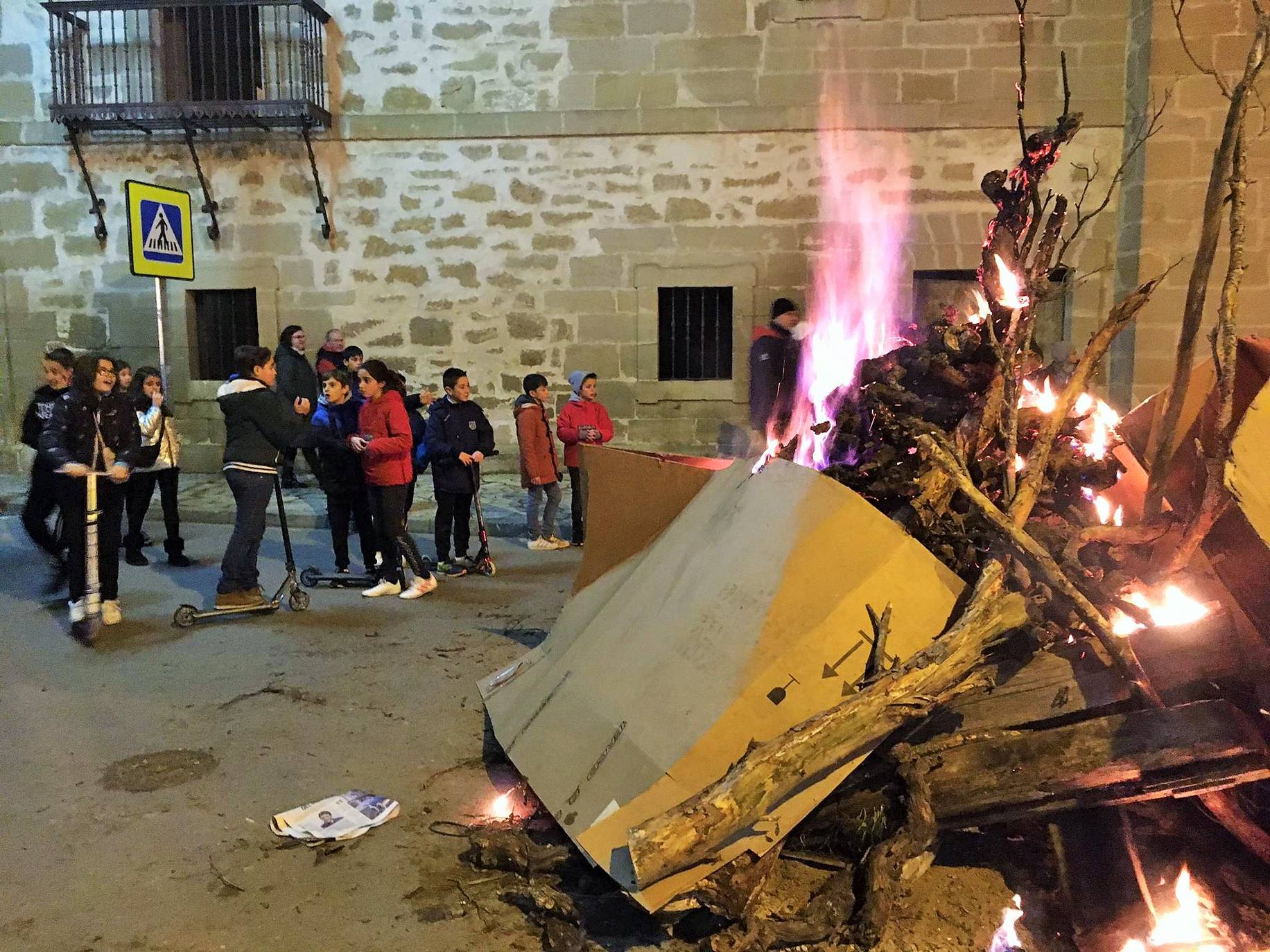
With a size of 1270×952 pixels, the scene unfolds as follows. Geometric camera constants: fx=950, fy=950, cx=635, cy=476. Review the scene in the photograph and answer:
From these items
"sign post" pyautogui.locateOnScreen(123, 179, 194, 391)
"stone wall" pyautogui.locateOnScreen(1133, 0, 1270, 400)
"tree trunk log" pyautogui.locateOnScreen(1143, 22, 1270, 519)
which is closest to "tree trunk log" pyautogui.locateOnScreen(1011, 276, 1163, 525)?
"tree trunk log" pyautogui.locateOnScreen(1143, 22, 1270, 519)

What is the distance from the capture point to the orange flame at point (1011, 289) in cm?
395

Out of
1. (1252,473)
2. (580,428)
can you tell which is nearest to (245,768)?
(1252,473)

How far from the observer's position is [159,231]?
27.7 ft

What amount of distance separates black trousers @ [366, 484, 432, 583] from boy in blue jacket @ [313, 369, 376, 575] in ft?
0.80

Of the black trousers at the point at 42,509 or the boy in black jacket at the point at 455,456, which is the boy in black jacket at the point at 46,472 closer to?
the black trousers at the point at 42,509

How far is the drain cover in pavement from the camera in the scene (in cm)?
396

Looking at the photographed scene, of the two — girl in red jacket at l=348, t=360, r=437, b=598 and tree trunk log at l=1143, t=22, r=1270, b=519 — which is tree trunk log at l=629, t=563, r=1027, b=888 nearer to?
tree trunk log at l=1143, t=22, r=1270, b=519

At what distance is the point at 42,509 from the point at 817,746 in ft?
20.4

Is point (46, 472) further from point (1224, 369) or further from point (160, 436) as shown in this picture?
point (1224, 369)

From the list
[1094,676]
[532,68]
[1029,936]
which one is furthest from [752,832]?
[532,68]

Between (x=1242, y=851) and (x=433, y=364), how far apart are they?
9772mm

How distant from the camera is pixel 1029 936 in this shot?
3.02m

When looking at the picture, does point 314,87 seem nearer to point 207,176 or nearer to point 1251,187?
point 207,176

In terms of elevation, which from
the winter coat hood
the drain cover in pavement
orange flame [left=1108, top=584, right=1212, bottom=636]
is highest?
the winter coat hood
